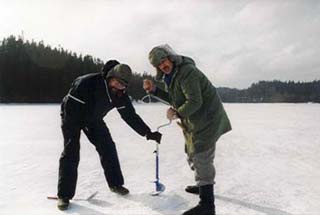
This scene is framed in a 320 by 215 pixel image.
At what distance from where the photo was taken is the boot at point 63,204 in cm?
333

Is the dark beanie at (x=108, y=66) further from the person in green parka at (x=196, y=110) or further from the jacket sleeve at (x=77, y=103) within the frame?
the person in green parka at (x=196, y=110)

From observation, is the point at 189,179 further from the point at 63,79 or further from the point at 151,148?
the point at 63,79

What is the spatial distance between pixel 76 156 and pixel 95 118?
0.51 meters

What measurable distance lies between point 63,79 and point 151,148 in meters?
49.0

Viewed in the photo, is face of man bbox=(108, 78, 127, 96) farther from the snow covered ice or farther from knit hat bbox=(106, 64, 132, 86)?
the snow covered ice

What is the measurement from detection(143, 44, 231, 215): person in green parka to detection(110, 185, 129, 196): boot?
97cm

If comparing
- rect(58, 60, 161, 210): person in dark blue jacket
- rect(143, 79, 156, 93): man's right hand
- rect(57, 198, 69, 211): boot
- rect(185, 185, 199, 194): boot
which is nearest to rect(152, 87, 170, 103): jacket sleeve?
rect(143, 79, 156, 93): man's right hand

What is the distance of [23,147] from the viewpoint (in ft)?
22.6

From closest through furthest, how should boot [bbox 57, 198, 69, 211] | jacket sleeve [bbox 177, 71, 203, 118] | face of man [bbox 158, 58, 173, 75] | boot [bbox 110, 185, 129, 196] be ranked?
jacket sleeve [bbox 177, 71, 203, 118], face of man [bbox 158, 58, 173, 75], boot [bbox 57, 198, 69, 211], boot [bbox 110, 185, 129, 196]

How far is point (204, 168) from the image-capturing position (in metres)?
3.11

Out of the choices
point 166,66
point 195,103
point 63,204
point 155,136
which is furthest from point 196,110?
point 63,204

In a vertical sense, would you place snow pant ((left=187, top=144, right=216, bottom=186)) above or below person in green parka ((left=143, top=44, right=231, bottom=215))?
below

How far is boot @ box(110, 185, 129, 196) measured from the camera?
3.83 metres

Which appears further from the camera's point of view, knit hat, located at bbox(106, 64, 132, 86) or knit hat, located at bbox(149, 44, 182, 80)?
knit hat, located at bbox(106, 64, 132, 86)
